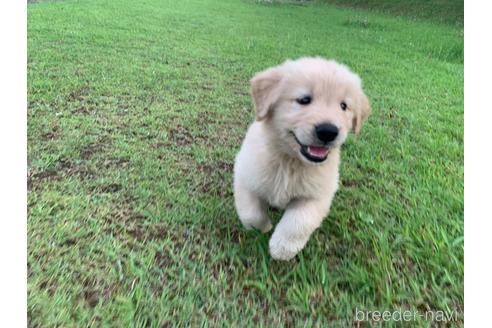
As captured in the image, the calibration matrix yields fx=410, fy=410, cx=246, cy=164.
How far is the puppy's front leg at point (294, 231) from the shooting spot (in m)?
1.54

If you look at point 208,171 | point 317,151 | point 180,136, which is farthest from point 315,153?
point 180,136

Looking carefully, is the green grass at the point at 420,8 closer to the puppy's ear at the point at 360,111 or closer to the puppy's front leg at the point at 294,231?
the puppy's ear at the point at 360,111

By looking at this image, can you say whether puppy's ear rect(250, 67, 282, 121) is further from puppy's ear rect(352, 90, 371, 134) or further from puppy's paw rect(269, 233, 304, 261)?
puppy's paw rect(269, 233, 304, 261)

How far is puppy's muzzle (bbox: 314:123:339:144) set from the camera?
1360mm

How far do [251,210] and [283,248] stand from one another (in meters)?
0.21

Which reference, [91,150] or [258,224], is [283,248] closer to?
[258,224]

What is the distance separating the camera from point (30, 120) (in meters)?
2.30

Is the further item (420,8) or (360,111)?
(420,8)

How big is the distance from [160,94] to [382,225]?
1932mm

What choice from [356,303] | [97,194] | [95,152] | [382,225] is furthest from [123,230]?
[382,225]

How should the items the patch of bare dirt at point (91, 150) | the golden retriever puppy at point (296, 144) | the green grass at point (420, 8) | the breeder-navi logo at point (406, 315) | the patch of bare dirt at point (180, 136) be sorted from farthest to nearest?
the patch of bare dirt at point (180, 136)
the patch of bare dirt at point (91, 150)
the green grass at point (420, 8)
the golden retriever puppy at point (296, 144)
the breeder-navi logo at point (406, 315)

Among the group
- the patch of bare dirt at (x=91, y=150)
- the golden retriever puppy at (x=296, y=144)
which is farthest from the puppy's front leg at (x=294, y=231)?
the patch of bare dirt at (x=91, y=150)

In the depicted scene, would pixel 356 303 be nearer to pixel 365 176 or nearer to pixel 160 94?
pixel 365 176

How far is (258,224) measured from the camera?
1.68m
